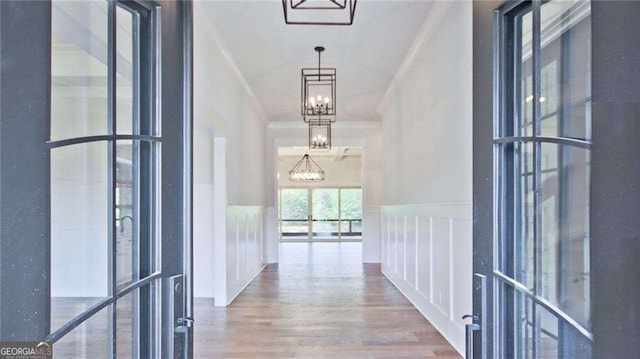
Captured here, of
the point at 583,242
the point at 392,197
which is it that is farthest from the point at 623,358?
the point at 392,197

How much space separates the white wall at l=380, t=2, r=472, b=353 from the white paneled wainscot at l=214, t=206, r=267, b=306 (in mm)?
2274

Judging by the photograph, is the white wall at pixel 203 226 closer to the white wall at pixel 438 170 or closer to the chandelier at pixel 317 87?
the chandelier at pixel 317 87

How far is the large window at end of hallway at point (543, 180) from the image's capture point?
1061mm

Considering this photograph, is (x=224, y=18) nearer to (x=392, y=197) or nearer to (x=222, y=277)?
(x=222, y=277)

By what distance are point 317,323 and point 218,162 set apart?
2.26 meters

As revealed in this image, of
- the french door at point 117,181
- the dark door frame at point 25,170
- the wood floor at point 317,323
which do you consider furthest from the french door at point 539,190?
the wood floor at point 317,323

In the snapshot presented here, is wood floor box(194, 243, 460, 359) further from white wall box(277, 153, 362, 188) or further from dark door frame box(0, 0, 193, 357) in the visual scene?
white wall box(277, 153, 362, 188)

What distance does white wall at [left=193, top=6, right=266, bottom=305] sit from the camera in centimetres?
Result: 456

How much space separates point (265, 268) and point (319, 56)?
4717 mm

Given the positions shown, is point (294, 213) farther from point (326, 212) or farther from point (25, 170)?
point (25, 170)

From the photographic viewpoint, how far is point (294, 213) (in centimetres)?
1580

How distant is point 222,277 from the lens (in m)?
5.39

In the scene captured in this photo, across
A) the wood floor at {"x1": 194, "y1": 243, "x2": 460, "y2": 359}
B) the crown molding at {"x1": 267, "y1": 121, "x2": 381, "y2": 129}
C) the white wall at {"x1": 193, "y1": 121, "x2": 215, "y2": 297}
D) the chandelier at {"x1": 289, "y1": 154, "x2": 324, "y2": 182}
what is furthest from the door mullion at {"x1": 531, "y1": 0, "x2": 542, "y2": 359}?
the chandelier at {"x1": 289, "y1": 154, "x2": 324, "y2": 182}

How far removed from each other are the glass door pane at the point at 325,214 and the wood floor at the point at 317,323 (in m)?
8.03
